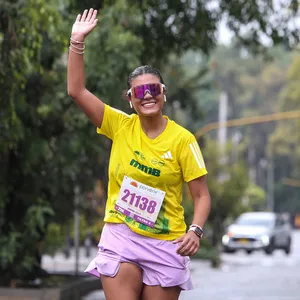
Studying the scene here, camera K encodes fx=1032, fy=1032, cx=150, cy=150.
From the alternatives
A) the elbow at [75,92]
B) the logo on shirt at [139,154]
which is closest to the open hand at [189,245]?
the logo on shirt at [139,154]

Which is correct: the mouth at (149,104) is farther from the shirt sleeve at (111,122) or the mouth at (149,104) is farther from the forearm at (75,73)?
the forearm at (75,73)

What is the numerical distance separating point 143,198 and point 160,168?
174 mm

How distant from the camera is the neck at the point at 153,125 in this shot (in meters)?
5.21

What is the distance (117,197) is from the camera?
5176mm

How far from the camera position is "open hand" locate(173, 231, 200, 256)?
496cm

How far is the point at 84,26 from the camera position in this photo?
531cm

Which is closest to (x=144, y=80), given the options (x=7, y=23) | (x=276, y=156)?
(x=7, y=23)

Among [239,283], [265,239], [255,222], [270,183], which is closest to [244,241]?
[265,239]

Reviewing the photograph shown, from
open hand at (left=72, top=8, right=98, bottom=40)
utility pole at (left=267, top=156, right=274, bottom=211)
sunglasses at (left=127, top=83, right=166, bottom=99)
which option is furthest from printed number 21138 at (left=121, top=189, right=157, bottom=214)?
utility pole at (left=267, top=156, right=274, bottom=211)

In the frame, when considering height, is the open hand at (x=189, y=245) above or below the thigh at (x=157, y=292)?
above

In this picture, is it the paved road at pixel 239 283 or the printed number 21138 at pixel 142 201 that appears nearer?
the printed number 21138 at pixel 142 201

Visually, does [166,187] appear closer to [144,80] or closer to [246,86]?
[144,80]

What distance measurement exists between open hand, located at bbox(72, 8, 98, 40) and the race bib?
2.54 ft

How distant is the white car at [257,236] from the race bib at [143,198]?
3185 centimetres
